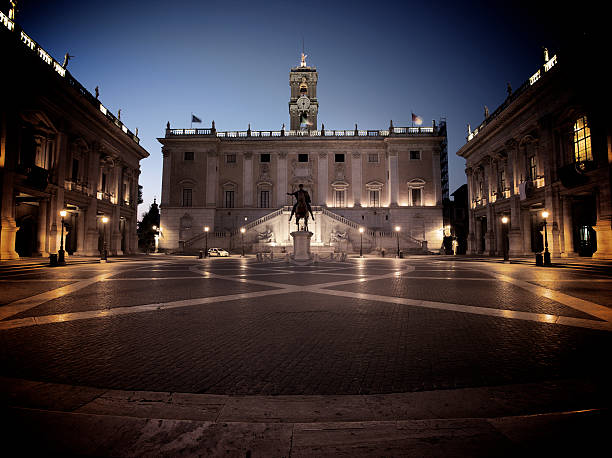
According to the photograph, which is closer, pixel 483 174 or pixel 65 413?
pixel 65 413

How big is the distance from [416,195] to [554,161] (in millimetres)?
23205

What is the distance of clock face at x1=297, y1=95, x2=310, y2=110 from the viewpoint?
60.2 m

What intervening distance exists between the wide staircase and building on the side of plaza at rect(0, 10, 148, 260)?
12.1 m

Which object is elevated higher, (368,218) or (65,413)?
(368,218)

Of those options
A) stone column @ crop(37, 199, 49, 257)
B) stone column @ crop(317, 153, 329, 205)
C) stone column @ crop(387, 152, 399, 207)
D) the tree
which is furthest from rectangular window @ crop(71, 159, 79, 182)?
stone column @ crop(387, 152, 399, 207)

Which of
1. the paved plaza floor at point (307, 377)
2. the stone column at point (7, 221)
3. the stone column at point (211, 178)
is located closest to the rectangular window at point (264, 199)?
the stone column at point (211, 178)

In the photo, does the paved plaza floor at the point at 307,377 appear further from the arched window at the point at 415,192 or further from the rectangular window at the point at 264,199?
the arched window at the point at 415,192

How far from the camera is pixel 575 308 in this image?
20.6ft

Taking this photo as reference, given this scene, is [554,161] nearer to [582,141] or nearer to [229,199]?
[582,141]

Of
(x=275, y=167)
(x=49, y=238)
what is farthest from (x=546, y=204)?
(x=49, y=238)

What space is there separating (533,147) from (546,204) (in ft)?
21.2

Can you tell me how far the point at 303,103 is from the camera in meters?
60.2

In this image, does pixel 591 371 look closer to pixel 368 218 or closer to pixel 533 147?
pixel 533 147

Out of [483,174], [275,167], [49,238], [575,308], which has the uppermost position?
[275,167]
